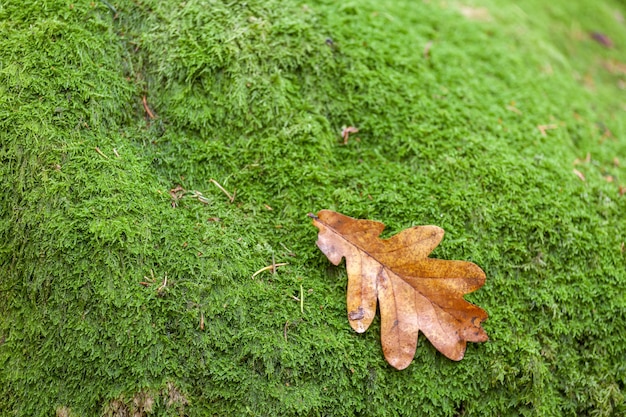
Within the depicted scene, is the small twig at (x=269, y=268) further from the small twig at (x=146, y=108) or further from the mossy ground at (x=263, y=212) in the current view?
the small twig at (x=146, y=108)

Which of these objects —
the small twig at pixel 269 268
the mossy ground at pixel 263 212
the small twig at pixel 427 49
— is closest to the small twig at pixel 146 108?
the mossy ground at pixel 263 212

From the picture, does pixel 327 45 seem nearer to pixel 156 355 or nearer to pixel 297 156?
pixel 297 156

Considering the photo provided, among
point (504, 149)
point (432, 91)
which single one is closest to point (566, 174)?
point (504, 149)

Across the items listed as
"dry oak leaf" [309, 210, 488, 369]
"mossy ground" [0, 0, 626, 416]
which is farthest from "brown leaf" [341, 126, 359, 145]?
"dry oak leaf" [309, 210, 488, 369]

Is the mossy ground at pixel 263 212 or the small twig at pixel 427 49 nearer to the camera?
the mossy ground at pixel 263 212

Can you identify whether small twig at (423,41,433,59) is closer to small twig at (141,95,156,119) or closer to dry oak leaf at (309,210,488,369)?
dry oak leaf at (309,210,488,369)

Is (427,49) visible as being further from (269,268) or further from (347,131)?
(269,268)

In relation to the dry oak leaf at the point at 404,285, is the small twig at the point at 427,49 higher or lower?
higher
